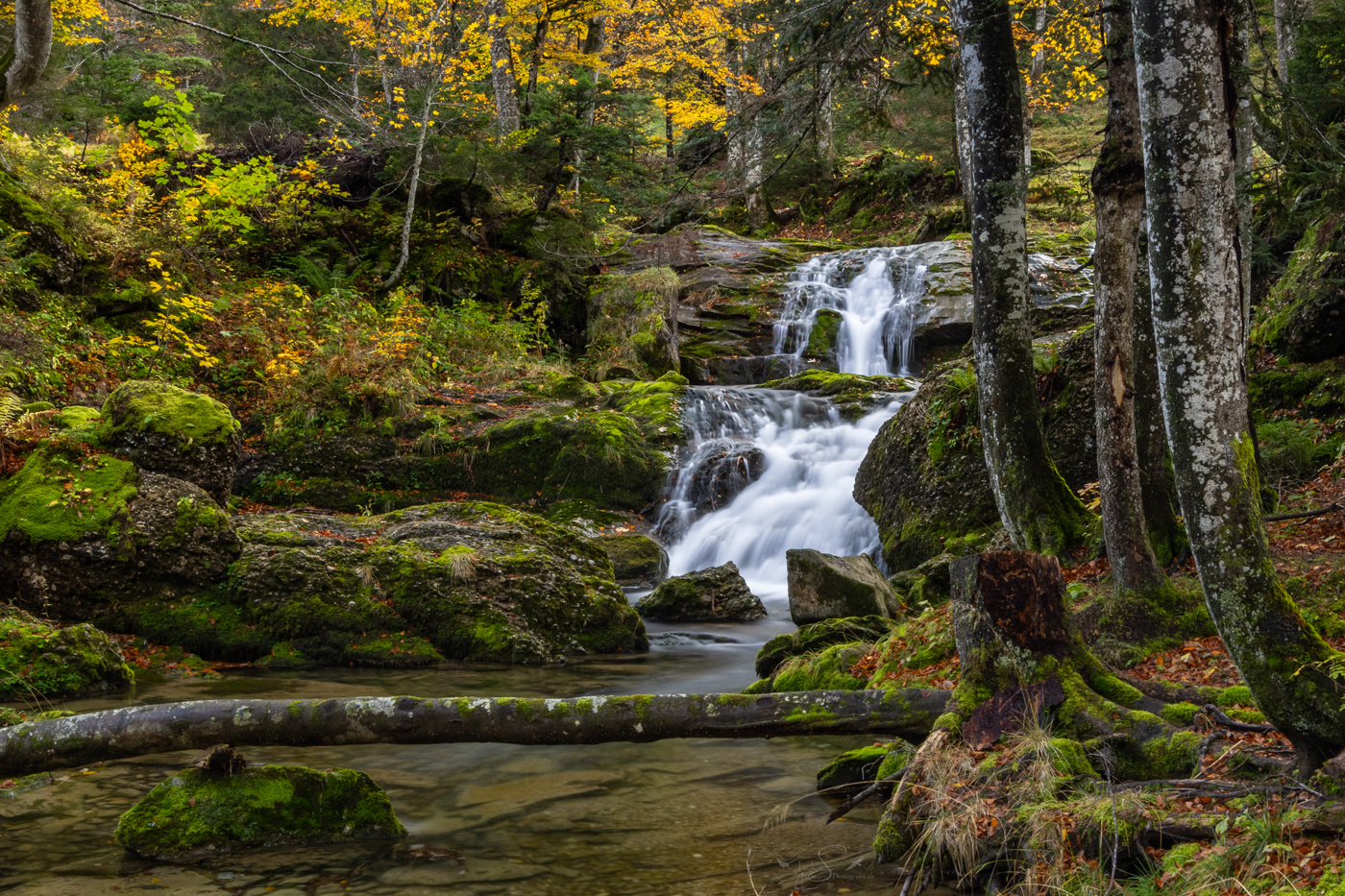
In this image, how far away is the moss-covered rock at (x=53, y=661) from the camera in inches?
248

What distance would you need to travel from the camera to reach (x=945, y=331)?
17.4 metres

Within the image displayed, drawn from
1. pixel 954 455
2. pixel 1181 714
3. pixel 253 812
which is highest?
pixel 954 455

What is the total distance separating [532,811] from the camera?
4816mm

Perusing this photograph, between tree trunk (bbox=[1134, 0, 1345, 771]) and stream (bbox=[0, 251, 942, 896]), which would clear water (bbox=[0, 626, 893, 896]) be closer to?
stream (bbox=[0, 251, 942, 896])

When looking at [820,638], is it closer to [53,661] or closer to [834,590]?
[834,590]

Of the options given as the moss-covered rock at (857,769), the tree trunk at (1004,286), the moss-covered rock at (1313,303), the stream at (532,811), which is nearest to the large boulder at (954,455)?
the stream at (532,811)

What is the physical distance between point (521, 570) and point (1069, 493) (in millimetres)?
5251

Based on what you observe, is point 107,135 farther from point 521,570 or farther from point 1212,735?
point 1212,735

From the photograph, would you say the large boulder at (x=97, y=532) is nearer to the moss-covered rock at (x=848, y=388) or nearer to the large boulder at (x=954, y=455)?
the large boulder at (x=954, y=455)

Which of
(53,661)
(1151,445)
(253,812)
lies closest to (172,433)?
(53,661)

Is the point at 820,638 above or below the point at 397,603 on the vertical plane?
below

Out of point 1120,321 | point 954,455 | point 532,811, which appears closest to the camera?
point 532,811

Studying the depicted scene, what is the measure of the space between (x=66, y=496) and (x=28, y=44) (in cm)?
391

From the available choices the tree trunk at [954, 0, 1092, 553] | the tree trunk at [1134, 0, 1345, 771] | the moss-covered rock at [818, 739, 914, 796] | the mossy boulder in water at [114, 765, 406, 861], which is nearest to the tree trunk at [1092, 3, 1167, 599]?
the tree trunk at [954, 0, 1092, 553]
